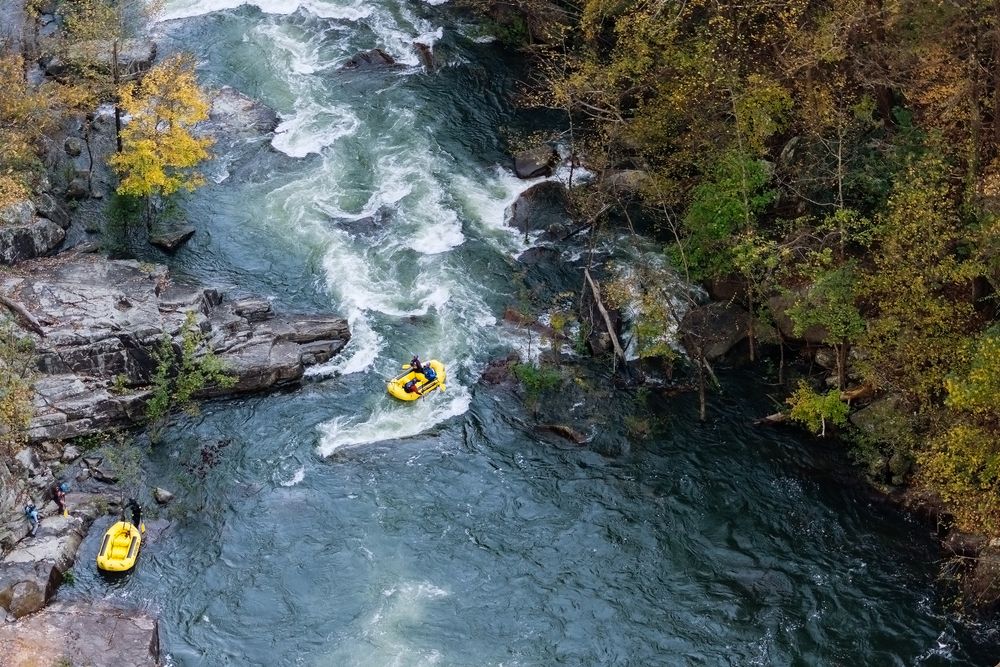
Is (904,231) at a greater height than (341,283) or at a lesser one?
greater

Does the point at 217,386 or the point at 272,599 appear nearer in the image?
the point at 272,599

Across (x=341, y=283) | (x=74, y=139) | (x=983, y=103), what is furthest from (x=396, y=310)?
(x=983, y=103)

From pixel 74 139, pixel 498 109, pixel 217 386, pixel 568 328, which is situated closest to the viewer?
pixel 217 386

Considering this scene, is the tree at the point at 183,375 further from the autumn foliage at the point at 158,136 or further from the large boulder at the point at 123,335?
the autumn foliage at the point at 158,136

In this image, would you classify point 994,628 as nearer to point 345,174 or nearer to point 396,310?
point 396,310

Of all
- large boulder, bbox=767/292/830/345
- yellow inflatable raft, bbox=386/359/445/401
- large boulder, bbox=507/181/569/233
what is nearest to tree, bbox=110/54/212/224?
yellow inflatable raft, bbox=386/359/445/401

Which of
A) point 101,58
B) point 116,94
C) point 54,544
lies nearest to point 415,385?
point 54,544

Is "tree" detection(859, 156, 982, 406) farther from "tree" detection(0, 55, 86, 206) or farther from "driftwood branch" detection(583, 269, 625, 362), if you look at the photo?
A: "tree" detection(0, 55, 86, 206)
